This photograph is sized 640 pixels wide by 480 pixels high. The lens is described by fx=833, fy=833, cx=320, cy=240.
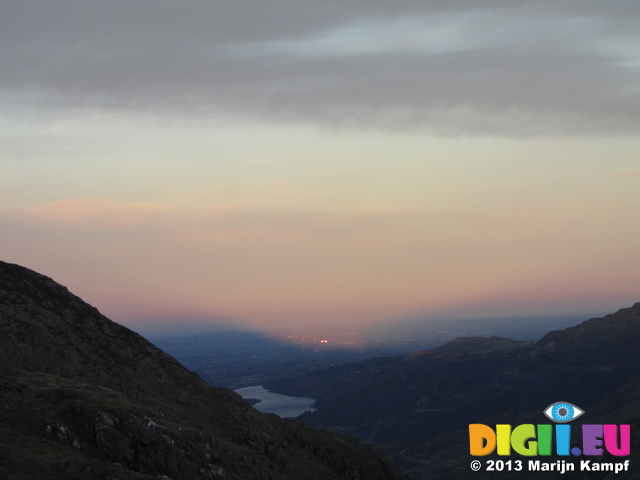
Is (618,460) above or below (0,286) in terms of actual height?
below

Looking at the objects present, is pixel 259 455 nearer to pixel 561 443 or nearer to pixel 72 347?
pixel 72 347

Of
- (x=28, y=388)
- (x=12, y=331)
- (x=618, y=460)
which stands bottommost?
(x=618, y=460)

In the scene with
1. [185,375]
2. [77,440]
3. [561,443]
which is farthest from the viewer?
[561,443]

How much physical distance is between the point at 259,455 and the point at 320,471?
36.1ft

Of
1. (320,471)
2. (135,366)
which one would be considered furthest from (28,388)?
(320,471)

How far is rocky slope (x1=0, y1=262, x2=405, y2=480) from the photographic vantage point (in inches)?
1948

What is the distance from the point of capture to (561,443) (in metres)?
152

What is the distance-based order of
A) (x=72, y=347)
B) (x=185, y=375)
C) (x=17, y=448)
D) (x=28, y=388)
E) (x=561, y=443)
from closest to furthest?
(x=17, y=448) → (x=28, y=388) → (x=72, y=347) → (x=185, y=375) → (x=561, y=443)

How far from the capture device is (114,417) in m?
52.4

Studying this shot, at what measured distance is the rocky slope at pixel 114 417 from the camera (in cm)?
4947

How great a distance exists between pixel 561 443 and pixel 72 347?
10492 centimetres

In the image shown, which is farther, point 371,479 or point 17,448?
point 371,479

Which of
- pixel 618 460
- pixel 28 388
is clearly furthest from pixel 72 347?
pixel 618 460

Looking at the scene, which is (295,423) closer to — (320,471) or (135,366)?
(320,471)
